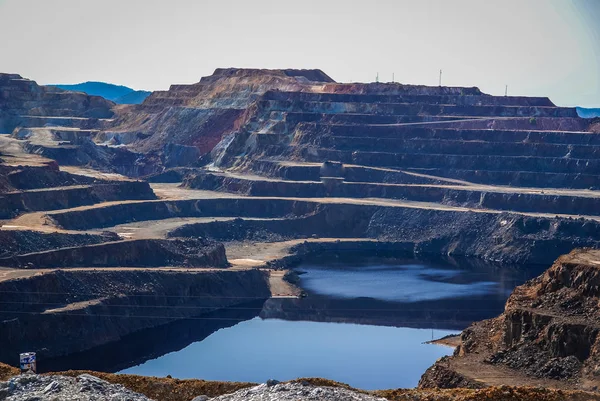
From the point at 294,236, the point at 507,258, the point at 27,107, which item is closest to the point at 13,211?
the point at 294,236

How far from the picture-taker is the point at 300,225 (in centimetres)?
12425

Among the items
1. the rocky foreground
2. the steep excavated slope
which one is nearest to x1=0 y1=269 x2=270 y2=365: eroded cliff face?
the rocky foreground

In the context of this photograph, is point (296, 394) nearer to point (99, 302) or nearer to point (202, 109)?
point (99, 302)

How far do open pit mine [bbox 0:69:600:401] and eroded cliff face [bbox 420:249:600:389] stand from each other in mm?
108

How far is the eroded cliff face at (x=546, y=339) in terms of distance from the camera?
55906 mm

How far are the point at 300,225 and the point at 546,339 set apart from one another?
67230mm

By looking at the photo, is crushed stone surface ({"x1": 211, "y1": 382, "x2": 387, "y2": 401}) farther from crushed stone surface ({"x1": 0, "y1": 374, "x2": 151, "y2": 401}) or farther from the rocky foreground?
crushed stone surface ({"x1": 0, "y1": 374, "x2": 151, "y2": 401})

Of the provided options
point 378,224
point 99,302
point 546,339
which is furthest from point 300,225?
point 546,339

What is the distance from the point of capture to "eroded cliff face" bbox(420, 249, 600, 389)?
55.9 metres

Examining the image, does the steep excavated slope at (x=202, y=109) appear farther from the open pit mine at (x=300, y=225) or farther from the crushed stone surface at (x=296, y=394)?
the crushed stone surface at (x=296, y=394)

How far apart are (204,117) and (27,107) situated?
33880mm

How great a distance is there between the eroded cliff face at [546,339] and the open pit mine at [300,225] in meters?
0.11

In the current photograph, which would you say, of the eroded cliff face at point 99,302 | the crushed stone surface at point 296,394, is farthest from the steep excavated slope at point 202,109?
the crushed stone surface at point 296,394

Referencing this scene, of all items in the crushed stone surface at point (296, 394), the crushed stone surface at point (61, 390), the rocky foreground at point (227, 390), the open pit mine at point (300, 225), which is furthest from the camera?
the open pit mine at point (300, 225)
